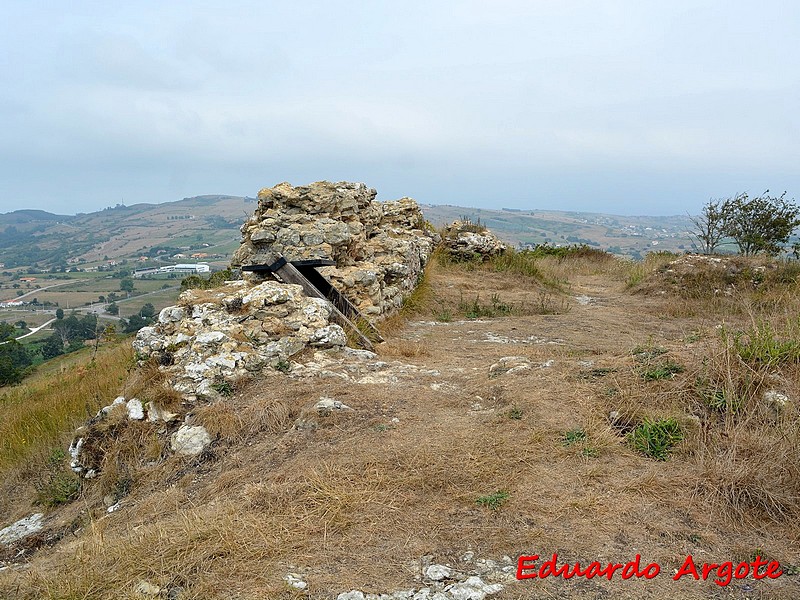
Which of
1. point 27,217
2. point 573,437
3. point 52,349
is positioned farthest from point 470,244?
point 27,217

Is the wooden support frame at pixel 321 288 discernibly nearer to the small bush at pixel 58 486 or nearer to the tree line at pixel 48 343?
the tree line at pixel 48 343

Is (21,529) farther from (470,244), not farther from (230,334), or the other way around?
(470,244)

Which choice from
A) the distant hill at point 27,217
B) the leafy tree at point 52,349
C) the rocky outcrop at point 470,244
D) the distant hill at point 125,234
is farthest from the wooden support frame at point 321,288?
the distant hill at point 27,217

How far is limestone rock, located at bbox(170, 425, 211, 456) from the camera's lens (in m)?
4.69

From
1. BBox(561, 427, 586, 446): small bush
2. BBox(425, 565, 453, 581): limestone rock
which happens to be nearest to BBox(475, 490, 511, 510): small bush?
BBox(425, 565, 453, 581): limestone rock

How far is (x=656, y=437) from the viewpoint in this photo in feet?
13.2

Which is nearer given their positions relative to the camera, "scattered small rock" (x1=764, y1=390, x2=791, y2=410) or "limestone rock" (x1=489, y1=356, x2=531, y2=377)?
"scattered small rock" (x1=764, y1=390, x2=791, y2=410)

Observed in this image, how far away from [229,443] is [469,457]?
2.35m

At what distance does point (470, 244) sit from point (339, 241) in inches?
284

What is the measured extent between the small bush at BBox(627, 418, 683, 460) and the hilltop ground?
0.08 meters

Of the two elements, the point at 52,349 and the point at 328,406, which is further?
the point at 52,349

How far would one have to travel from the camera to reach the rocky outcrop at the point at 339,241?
362 inches

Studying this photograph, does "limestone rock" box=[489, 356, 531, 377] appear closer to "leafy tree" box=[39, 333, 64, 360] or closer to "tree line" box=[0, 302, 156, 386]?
"tree line" box=[0, 302, 156, 386]

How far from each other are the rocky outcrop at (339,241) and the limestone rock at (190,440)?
386cm
